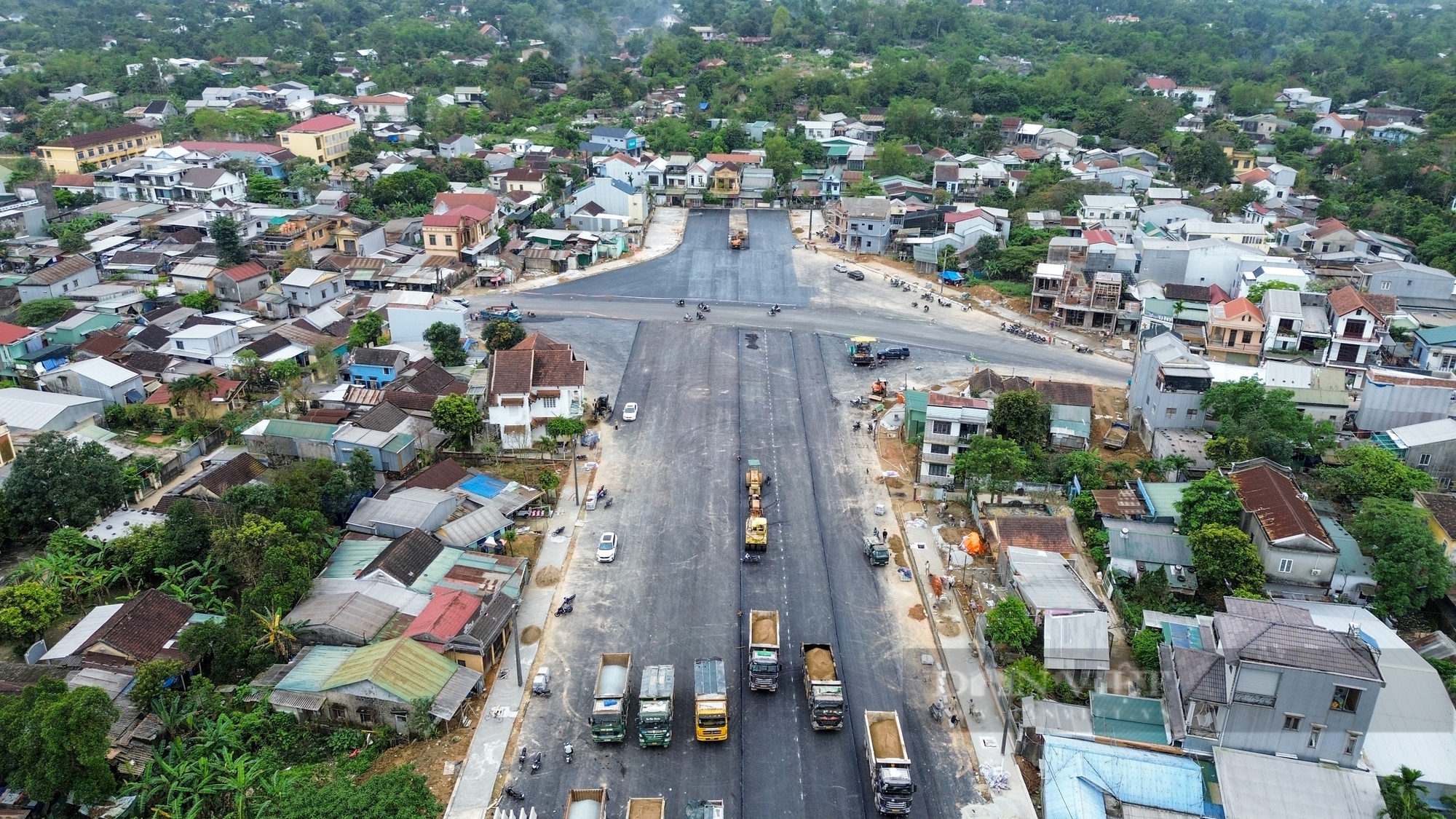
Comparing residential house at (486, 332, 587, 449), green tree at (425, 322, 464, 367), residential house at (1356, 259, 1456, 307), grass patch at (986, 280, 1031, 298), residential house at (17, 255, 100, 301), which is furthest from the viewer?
Answer: grass patch at (986, 280, 1031, 298)

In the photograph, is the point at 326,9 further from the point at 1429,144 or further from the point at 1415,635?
the point at 1415,635

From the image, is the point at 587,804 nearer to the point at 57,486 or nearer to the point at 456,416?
the point at 456,416

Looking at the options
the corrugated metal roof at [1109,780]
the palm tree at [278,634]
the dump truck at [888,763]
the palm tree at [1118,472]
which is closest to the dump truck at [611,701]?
the dump truck at [888,763]

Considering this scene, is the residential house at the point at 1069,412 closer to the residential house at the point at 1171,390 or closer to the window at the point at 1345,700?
the residential house at the point at 1171,390

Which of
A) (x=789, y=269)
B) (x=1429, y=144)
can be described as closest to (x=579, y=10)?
(x=789, y=269)

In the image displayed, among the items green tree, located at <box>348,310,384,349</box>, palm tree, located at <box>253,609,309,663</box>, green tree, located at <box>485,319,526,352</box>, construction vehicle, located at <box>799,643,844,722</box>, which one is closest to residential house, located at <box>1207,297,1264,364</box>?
construction vehicle, located at <box>799,643,844,722</box>

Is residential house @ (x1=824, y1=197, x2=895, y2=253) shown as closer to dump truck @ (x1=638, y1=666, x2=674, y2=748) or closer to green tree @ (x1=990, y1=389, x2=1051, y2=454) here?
green tree @ (x1=990, y1=389, x2=1051, y2=454)
